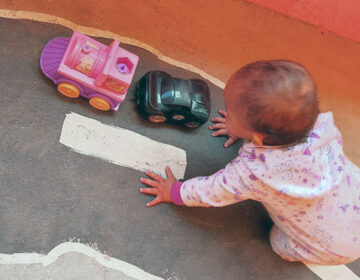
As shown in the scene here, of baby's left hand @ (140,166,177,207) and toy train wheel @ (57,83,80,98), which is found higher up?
toy train wheel @ (57,83,80,98)

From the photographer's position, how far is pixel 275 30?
4.44ft

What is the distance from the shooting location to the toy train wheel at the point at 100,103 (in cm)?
100

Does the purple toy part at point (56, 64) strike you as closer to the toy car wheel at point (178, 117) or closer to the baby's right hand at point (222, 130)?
the toy car wheel at point (178, 117)

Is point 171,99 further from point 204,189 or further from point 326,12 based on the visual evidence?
point 326,12

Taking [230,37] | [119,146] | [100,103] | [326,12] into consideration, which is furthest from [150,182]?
[326,12]

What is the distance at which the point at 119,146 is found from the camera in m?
1.04

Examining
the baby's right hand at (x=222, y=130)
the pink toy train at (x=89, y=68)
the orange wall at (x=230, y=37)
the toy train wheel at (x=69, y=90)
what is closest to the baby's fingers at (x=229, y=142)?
the baby's right hand at (x=222, y=130)

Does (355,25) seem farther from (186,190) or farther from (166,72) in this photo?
(186,190)

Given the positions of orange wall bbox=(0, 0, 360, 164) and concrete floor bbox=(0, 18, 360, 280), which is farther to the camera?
orange wall bbox=(0, 0, 360, 164)

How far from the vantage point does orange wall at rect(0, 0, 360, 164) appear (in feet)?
3.75

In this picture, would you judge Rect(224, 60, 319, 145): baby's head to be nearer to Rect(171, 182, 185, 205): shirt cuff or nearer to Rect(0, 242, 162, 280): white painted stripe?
Rect(171, 182, 185, 205): shirt cuff

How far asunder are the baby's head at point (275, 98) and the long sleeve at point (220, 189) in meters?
0.16

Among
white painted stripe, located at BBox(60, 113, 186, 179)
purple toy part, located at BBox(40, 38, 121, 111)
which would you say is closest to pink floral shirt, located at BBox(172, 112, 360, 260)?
white painted stripe, located at BBox(60, 113, 186, 179)

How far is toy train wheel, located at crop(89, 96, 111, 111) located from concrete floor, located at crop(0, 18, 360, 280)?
24 mm
